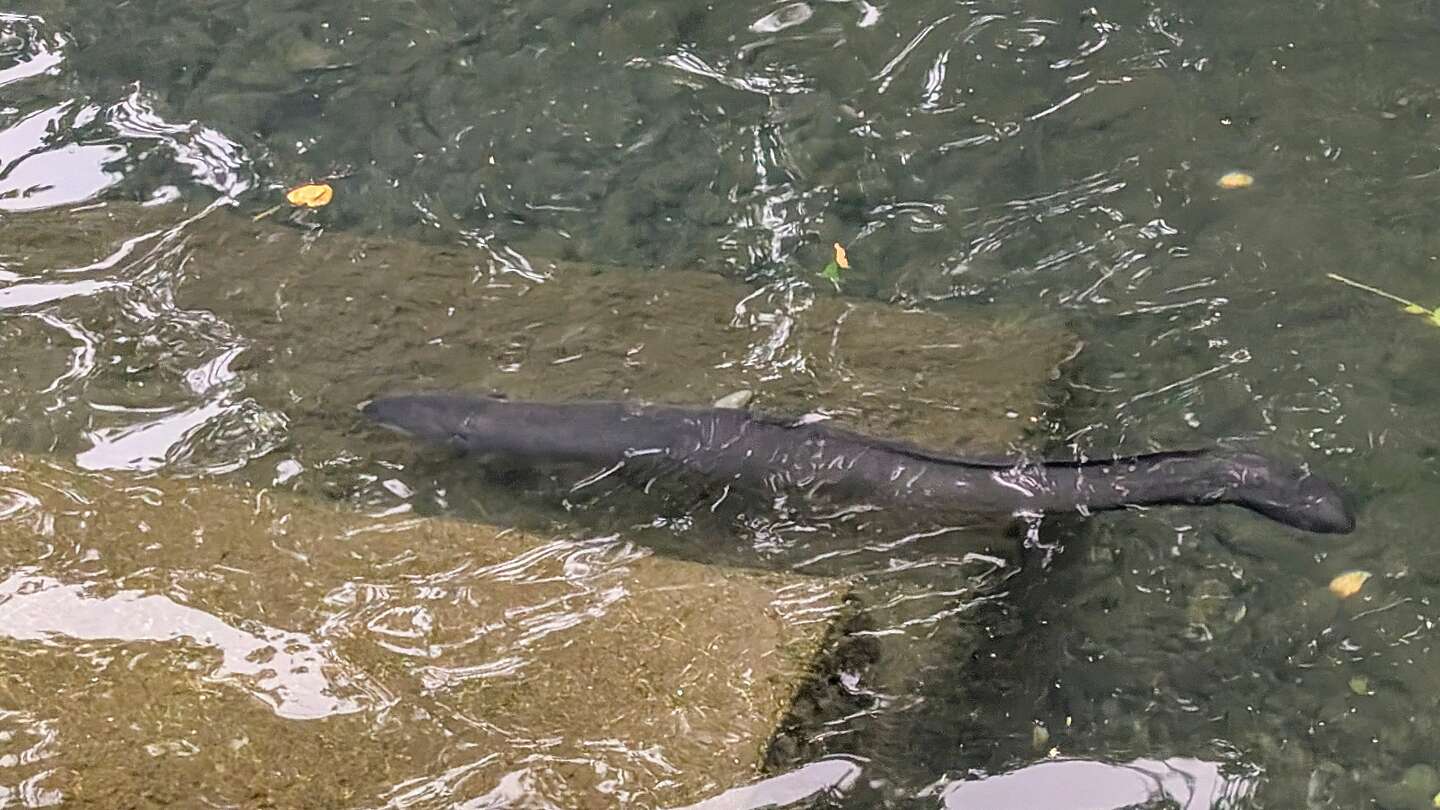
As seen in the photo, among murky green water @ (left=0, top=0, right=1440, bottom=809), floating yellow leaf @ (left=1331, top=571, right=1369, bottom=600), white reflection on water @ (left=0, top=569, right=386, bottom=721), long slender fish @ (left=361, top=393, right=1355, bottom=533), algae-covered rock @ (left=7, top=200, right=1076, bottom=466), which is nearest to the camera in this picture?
white reflection on water @ (left=0, top=569, right=386, bottom=721)

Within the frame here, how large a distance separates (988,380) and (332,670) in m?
2.20

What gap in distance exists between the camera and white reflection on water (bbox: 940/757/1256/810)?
306 centimetres

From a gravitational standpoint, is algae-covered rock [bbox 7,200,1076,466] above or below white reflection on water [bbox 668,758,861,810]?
above

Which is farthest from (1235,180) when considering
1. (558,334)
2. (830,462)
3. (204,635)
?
(204,635)

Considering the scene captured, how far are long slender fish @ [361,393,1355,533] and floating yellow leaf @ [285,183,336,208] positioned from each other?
122 cm

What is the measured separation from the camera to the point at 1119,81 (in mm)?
4746

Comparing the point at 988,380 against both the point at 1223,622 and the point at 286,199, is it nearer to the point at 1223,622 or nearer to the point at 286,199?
the point at 1223,622

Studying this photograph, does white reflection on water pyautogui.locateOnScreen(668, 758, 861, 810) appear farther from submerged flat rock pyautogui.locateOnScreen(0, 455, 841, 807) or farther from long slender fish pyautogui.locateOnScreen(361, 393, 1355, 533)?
long slender fish pyautogui.locateOnScreen(361, 393, 1355, 533)

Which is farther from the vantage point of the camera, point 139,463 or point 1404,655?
point 139,463

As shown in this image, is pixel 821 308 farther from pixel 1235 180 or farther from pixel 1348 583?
pixel 1348 583

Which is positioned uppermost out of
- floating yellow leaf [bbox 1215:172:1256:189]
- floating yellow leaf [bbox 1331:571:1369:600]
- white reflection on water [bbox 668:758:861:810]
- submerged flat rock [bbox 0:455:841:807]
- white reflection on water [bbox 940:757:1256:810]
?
floating yellow leaf [bbox 1215:172:1256:189]

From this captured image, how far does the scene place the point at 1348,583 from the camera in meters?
3.45

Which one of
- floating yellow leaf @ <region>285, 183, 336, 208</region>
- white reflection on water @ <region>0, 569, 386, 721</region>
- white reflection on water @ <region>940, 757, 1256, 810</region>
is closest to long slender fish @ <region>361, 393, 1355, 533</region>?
white reflection on water @ <region>940, 757, 1256, 810</region>

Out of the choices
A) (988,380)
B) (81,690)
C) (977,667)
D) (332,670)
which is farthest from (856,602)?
(81,690)
